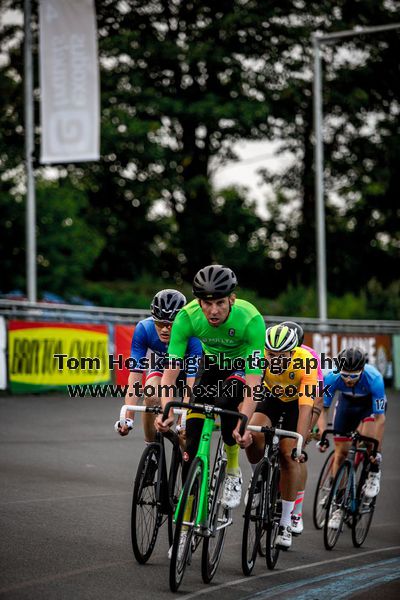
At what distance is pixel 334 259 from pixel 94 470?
29.4 m

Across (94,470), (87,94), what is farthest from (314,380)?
(87,94)

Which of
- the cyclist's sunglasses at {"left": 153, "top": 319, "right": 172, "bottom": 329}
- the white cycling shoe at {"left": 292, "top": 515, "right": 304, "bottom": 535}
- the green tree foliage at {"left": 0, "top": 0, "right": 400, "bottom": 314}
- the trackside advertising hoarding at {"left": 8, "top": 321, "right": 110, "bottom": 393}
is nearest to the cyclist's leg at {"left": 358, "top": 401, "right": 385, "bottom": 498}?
the white cycling shoe at {"left": 292, "top": 515, "right": 304, "bottom": 535}

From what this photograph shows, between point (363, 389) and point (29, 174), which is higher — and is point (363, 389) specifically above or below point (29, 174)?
below

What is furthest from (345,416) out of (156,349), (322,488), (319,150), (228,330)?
(319,150)

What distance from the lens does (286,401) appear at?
9.02 meters

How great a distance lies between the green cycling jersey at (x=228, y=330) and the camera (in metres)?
7.49

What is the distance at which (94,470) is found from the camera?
12289 mm

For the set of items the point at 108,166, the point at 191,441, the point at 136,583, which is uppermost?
the point at 108,166

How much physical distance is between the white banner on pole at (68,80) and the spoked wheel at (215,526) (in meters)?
11.0

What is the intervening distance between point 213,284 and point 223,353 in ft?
2.19

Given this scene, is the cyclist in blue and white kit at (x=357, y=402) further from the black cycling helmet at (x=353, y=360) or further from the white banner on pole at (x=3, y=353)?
the white banner on pole at (x=3, y=353)

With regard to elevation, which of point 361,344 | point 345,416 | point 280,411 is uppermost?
point 361,344

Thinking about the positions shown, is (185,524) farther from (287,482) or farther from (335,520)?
(335,520)

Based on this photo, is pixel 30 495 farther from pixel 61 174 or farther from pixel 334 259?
pixel 334 259
